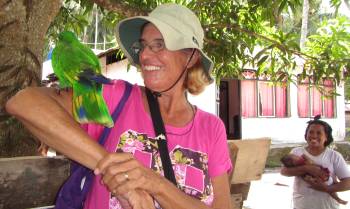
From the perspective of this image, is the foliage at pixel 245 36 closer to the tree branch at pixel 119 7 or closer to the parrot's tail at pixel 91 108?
the tree branch at pixel 119 7

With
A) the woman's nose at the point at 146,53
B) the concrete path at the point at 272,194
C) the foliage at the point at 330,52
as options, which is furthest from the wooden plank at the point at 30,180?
the concrete path at the point at 272,194

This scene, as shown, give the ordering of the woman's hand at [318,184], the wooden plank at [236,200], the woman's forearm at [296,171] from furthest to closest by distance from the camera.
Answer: the woman's forearm at [296,171], the woman's hand at [318,184], the wooden plank at [236,200]

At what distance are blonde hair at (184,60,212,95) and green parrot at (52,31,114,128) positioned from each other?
43 cm

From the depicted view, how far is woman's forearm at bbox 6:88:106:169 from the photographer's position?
49.5 inches

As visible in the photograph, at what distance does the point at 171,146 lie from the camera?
1610 millimetres

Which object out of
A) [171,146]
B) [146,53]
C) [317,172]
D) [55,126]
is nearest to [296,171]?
[317,172]

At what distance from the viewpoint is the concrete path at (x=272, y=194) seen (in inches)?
328

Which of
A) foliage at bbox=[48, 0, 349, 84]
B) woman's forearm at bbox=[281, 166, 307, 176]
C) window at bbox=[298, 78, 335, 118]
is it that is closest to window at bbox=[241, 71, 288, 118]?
window at bbox=[298, 78, 335, 118]

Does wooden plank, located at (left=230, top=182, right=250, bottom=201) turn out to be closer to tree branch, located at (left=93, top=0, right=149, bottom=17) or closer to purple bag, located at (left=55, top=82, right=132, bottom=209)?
purple bag, located at (left=55, top=82, right=132, bottom=209)

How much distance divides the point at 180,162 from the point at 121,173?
0.43 m

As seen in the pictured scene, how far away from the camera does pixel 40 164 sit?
1.48 metres

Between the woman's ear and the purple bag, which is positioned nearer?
the purple bag

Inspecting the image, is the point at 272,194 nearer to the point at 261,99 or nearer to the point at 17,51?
the point at 261,99

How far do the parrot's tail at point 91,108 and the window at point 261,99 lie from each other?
45.3 ft
